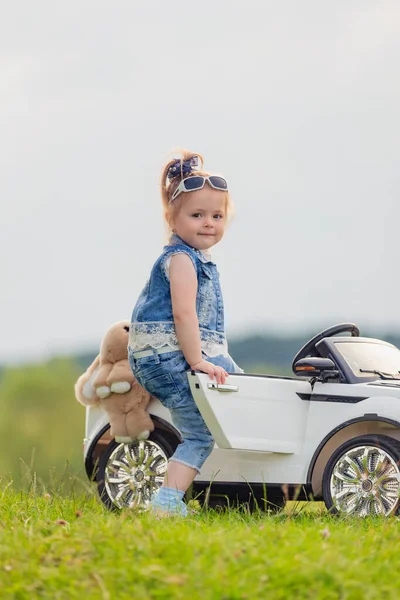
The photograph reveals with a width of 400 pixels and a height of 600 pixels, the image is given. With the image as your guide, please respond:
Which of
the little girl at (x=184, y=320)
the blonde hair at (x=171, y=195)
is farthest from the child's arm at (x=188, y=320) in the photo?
the blonde hair at (x=171, y=195)

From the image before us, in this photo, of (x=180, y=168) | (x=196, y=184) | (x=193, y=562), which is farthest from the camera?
(x=180, y=168)

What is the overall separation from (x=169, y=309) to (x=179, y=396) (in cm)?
57

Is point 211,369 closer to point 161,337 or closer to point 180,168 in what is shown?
point 161,337

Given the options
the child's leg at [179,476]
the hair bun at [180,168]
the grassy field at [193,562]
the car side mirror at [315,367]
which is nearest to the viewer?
the grassy field at [193,562]

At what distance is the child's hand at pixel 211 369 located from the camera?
630cm

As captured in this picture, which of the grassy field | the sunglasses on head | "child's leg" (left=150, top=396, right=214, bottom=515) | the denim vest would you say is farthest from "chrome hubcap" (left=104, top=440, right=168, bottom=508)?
the sunglasses on head

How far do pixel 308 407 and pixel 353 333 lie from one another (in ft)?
3.77

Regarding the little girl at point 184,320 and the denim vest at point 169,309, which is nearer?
the little girl at point 184,320

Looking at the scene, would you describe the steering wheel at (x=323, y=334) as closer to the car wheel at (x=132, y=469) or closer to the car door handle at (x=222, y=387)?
the car door handle at (x=222, y=387)

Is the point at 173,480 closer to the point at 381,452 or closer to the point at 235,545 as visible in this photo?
the point at 381,452

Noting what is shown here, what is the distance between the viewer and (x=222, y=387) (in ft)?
20.8

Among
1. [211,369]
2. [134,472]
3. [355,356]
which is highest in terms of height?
[355,356]

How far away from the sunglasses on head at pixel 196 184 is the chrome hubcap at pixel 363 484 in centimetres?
196

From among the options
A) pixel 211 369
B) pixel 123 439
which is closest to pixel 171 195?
pixel 211 369
